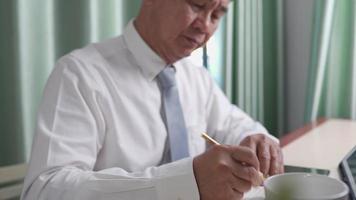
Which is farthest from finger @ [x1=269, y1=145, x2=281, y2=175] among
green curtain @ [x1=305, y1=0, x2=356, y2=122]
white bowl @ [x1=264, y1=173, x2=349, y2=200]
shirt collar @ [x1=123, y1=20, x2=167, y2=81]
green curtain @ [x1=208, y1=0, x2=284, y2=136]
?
green curtain @ [x1=305, y1=0, x2=356, y2=122]

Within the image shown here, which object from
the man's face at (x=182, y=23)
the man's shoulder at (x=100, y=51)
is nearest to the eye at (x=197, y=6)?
the man's face at (x=182, y=23)

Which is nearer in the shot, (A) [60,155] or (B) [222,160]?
(B) [222,160]

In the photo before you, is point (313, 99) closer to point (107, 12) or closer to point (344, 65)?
point (344, 65)

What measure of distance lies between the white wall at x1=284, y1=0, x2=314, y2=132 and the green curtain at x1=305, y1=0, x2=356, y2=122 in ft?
0.61

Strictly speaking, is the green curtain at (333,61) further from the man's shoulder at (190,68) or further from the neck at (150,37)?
the neck at (150,37)

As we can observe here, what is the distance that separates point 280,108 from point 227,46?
65cm

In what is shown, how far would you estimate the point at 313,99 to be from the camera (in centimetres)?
234

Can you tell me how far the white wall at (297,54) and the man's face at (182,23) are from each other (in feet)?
5.02

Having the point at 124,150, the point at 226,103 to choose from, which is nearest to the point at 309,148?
the point at 226,103

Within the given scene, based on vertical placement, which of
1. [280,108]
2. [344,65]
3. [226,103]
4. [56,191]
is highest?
[56,191]

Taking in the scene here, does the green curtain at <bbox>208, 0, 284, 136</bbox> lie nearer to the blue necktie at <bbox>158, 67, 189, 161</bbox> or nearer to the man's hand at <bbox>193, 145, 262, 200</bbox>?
the blue necktie at <bbox>158, 67, 189, 161</bbox>

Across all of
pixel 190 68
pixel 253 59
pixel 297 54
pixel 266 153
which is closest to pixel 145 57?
pixel 190 68

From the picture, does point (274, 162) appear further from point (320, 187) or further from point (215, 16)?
point (215, 16)

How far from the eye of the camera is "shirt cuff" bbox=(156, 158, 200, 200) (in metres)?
0.72
